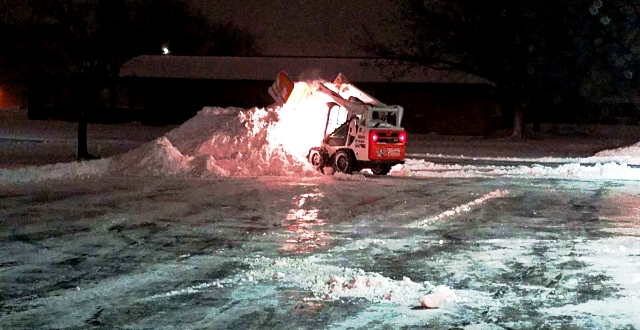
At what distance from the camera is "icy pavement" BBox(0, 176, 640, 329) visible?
845 centimetres

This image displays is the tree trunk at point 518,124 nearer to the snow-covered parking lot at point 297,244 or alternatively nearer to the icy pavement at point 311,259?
the snow-covered parking lot at point 297,244

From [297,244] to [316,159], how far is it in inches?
440

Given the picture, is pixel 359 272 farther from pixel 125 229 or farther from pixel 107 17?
pixel 107 17

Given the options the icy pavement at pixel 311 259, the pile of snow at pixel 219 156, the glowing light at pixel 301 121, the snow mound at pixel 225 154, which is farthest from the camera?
the glowing light at pixel 301 121

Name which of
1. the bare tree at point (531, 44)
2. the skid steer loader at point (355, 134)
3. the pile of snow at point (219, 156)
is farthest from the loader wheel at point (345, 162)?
the bare tree at point (531, 44)

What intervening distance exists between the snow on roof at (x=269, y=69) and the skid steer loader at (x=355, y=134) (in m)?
27.4

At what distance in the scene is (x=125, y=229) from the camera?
13625 millimetres

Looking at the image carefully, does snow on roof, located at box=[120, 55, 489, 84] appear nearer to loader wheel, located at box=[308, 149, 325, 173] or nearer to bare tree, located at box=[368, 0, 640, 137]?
bare tree, located at box=[368, 0, 640, 137]

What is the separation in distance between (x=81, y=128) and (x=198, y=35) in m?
51.7

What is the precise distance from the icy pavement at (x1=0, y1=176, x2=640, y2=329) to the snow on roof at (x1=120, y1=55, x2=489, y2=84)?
33.2 m

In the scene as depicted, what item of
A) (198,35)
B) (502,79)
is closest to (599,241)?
(502,79)

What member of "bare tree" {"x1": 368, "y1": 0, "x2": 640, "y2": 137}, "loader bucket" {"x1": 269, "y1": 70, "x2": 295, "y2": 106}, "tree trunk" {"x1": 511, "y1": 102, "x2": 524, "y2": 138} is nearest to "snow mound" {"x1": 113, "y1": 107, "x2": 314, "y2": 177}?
"loader bucket" {"x1": 269, "y1": 70, "x2": 295, "y2": 106}

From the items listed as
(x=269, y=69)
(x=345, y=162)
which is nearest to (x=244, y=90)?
(x=269, y=69)

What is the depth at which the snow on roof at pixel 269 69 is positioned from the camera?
51750mm
